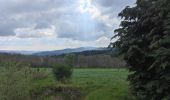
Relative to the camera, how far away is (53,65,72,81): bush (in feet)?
113

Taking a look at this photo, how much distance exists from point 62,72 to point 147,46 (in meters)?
15.5

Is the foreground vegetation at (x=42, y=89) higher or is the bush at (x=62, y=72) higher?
the bush at (x=62, y=72)

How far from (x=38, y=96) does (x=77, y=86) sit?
2774mm

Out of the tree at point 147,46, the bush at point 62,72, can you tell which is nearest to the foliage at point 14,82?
the bush at point 62,72

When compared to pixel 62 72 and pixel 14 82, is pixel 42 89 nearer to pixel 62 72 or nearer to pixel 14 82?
pixel 14 82

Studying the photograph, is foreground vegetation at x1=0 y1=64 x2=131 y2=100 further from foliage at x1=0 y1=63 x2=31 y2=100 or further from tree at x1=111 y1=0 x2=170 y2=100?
tree at x1=111 y1=0 x2=170 y2=100

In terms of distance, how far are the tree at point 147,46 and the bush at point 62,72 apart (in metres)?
12.7

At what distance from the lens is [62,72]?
1367 inches

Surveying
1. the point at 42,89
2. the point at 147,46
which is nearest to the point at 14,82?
the point at 42,89

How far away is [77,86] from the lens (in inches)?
1216

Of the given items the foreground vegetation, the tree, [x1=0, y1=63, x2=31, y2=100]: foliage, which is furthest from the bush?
the tree

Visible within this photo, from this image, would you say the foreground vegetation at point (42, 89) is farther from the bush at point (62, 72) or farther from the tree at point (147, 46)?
the tree at point (147, 46)

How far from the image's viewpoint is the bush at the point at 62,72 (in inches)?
1358

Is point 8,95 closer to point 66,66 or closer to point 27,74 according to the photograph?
point 27,74
